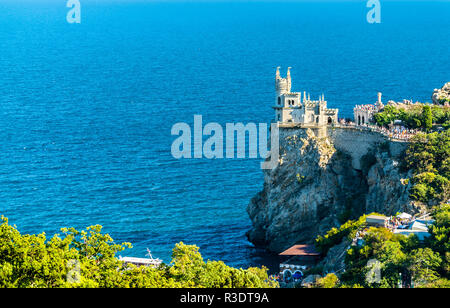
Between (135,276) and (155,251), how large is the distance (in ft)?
132

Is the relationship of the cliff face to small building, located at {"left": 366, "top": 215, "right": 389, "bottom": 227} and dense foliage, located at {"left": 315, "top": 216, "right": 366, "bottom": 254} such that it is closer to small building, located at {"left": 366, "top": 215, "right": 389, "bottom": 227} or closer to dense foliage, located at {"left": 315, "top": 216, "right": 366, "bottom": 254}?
dense foliage, located at {"left": 315, "top": 216, "right": 366, "bottom": 254}

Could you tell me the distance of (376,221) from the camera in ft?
282

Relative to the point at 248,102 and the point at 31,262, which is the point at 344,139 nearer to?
the point at 31,262

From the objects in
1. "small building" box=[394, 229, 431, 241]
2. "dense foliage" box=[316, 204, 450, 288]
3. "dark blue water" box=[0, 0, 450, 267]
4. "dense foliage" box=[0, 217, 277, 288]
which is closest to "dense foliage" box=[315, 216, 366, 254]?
"small building" box=[394, 229, 431, 241]

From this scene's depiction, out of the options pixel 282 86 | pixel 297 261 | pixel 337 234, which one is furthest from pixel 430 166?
pixel 282 86

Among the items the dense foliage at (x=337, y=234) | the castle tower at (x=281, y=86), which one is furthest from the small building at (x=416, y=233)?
the castle tower at (x=281, y=86)

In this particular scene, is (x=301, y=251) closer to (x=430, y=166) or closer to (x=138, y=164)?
(x=430, y=166)

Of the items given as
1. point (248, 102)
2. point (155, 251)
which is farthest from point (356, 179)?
point (248, 102)

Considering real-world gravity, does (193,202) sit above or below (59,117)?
below

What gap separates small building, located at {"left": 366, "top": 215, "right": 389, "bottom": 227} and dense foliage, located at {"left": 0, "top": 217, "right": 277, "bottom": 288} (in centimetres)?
2101

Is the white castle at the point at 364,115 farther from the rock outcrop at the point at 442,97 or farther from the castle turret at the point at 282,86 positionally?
the rock outcrop at the point at 442,97

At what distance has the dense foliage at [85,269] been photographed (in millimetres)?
59844

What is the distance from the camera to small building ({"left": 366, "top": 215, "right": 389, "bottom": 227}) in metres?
85.4
